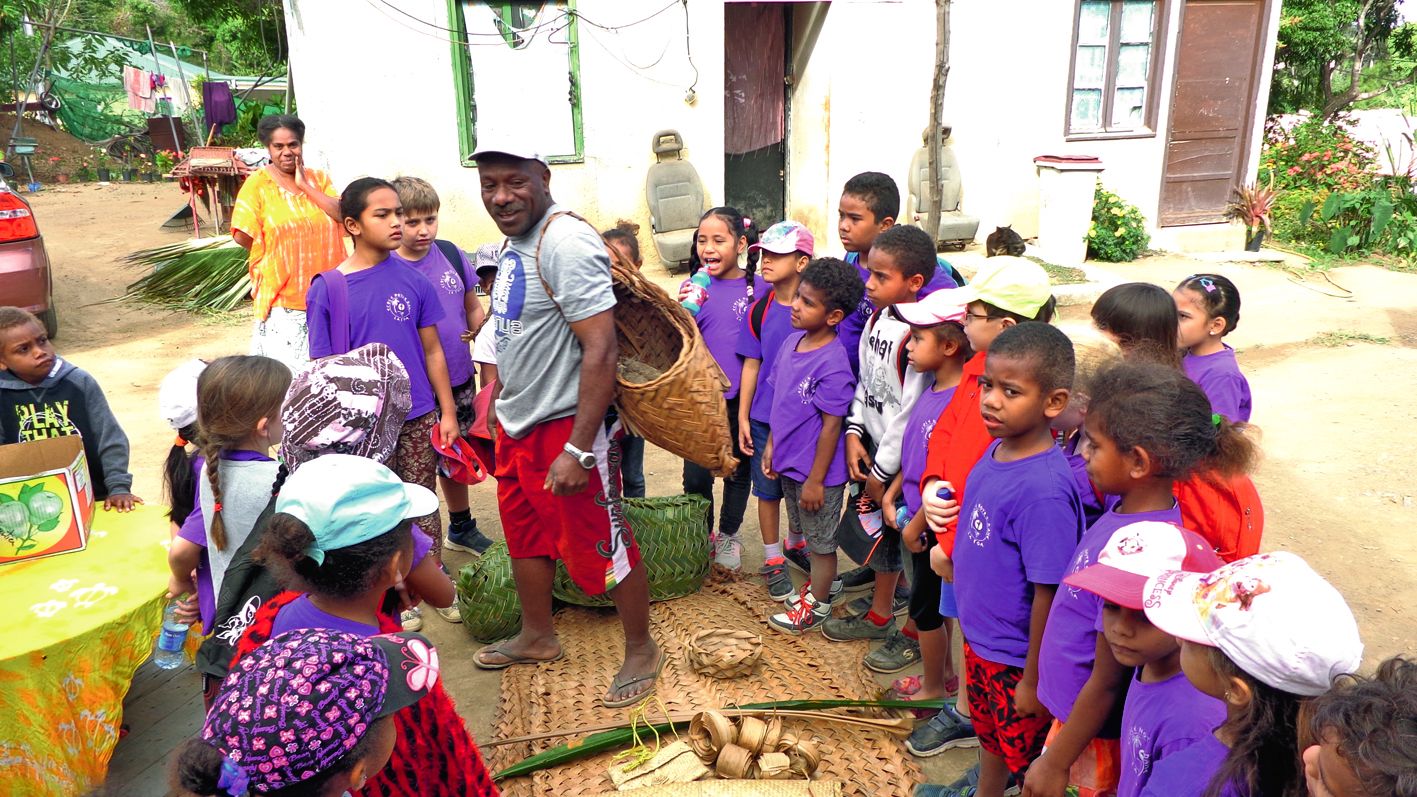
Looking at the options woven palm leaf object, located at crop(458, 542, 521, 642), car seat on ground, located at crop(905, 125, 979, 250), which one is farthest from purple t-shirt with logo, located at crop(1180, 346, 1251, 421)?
car seat on ground, located at crop(905, 125, 979, 250)

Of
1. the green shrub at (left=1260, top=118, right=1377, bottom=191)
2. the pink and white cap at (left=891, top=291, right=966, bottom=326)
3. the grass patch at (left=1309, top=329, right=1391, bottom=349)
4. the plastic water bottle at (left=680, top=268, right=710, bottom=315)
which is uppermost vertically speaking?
the green shrub at (left=1260, top=118, right=1377, bottom=191)

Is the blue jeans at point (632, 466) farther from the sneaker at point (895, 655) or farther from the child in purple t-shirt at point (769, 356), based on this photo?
the sneaker at point (895, 655)

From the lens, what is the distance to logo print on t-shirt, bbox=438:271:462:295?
4.33 metres

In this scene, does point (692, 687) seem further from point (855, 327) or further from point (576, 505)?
point (855, 327)

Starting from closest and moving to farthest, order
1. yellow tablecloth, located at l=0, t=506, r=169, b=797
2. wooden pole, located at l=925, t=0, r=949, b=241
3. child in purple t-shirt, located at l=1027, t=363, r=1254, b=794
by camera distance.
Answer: child in purple t-shirt, located at l=1027, t=363, r=1254, b=794 → yellow tablecloth, located at l=0, t=506, r=169, b=797 → wooden pole, located at l=925, t=0, r=949, b=241

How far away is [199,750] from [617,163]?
8.61 m

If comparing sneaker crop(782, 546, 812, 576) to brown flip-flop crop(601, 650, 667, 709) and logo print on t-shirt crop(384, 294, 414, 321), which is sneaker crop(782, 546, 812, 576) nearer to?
brown flip-flop crop(601, 650, 667, 709)

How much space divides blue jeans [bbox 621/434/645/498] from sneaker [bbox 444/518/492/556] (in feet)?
2.38

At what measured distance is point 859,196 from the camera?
403 cm

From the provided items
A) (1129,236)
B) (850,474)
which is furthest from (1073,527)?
(1129,236)

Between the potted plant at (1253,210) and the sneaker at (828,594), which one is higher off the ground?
the potted plant at (1253,210)

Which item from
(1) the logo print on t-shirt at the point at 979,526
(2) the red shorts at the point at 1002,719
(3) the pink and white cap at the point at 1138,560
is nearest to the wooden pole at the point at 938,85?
(1) the logo print on t-shirt at the point at 979,526

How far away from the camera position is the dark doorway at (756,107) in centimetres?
1030

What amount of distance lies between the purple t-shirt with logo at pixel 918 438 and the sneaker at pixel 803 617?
0.83 metres
